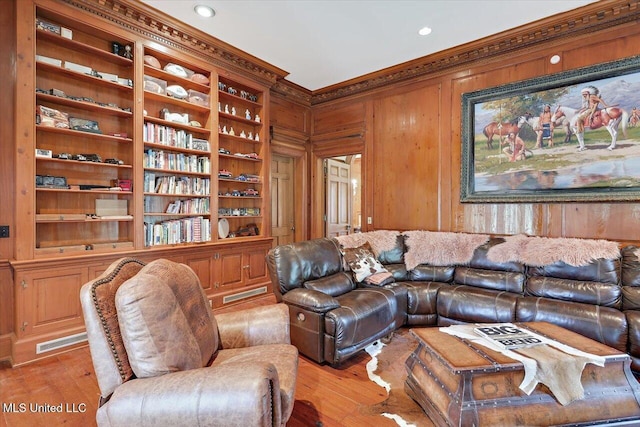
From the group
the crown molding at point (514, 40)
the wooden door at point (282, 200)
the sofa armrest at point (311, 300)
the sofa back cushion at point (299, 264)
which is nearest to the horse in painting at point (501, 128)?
the crown molding at point (514, 40)

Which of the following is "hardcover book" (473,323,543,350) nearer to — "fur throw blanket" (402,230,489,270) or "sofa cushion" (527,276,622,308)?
"sofa cushion" (527,276,622,308)

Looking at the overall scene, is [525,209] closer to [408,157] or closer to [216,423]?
[408,157]

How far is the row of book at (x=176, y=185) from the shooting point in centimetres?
342

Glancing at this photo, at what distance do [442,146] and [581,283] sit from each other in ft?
7.41

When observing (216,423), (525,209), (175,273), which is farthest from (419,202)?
(216,423)

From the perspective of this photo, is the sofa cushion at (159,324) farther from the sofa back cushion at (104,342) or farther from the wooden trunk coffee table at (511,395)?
the wooden trunk coffee table at (511,395)

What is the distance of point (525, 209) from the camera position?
12.0 ft

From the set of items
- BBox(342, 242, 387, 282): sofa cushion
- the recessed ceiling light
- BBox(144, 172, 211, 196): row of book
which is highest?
the recessed ceiling light

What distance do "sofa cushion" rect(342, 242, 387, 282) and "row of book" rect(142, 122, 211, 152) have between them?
2.24 metres

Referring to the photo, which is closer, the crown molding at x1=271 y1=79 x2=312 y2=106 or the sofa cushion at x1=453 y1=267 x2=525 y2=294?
the sofa cushion at x1=453 y1=267 x2=525 y2=294

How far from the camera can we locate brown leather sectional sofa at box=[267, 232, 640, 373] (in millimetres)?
2451

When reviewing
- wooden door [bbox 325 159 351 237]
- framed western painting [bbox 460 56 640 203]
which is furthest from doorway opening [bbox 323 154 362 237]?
framed western painting [bbox 460 56 640 203]

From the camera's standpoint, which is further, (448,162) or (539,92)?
(448,162)

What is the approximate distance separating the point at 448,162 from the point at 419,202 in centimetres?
68
